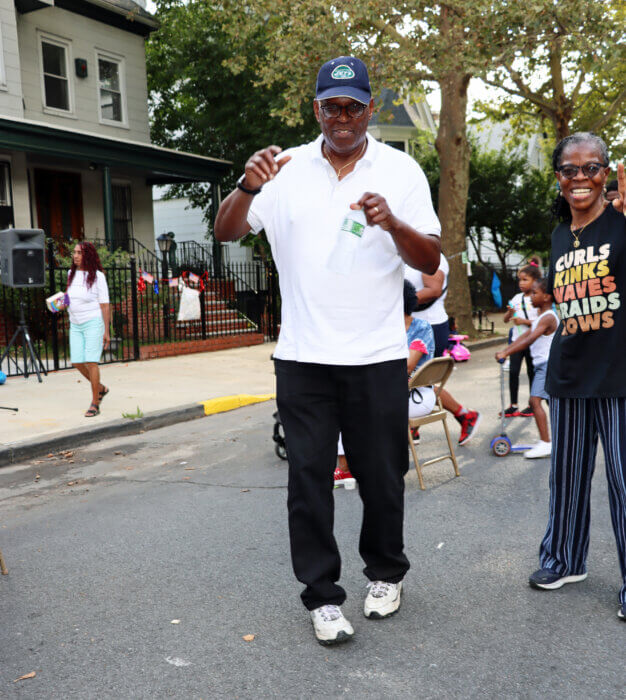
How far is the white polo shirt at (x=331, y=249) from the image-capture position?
9.39ft

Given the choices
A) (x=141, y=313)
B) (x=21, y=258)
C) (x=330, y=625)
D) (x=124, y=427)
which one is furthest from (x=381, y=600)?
(x=141, y=313)

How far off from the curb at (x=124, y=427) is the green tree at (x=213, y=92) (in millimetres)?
12691

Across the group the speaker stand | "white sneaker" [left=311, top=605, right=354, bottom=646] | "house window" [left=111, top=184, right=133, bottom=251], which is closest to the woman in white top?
the speaker stand

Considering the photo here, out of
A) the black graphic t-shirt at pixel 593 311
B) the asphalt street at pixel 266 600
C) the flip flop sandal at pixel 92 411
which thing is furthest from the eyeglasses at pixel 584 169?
the flip flop sandal at pixel 92 411

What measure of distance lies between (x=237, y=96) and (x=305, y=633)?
20.5m

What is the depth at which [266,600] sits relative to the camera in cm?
344

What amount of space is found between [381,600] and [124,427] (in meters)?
5.39

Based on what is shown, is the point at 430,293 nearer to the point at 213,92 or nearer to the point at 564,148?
the point at 564,148

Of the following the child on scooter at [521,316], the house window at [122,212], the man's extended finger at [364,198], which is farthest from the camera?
the house window at [122,212]

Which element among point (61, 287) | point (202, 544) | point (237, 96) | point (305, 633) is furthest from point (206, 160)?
point (305, 633)

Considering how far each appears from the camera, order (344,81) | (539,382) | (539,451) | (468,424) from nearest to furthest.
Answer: (344,81) < (539,451) < (539,382) < (468,424)

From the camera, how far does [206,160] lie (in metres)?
19.0

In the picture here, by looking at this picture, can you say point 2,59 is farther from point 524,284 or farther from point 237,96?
point 524,284

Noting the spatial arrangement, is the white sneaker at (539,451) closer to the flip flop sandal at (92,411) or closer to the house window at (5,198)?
the flip flop sandal at (92,411)
